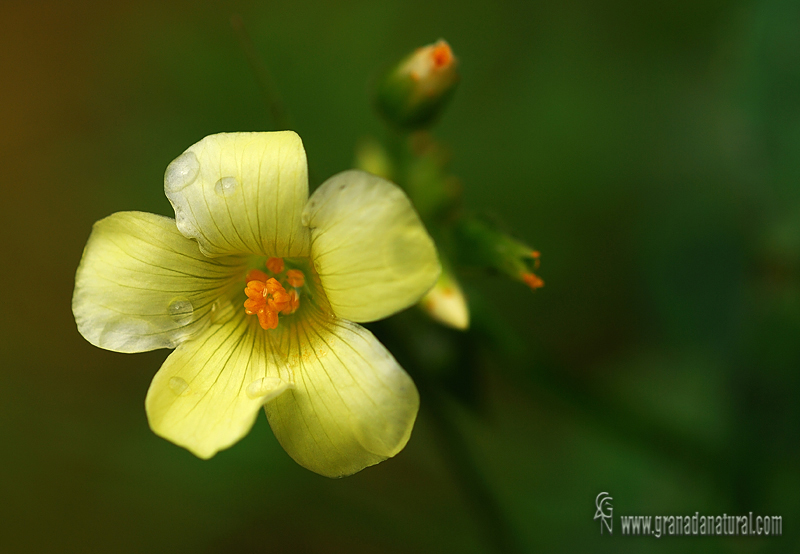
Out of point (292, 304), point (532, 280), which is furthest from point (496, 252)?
point (292, 304)

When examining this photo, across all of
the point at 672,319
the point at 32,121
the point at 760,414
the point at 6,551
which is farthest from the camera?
the point at 32,121

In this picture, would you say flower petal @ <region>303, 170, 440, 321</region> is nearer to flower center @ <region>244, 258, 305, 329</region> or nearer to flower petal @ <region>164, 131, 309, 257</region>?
flower petal @ <region>164, 131, 309, 257</region>

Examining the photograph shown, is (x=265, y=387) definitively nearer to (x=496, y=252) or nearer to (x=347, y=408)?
(x=347, y=408)

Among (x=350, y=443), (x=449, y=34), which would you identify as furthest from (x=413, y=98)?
(x=449, y=34)

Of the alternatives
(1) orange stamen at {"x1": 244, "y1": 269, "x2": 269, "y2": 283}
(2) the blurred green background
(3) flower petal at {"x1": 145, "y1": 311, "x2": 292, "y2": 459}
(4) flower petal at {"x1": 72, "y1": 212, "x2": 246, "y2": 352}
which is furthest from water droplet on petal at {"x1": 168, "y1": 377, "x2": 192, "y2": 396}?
(2) the blurred green background

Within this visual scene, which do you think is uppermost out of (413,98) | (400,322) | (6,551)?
(413,98)

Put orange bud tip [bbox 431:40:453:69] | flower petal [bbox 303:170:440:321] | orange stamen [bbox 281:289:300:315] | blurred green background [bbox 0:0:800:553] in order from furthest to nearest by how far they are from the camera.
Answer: blurred green background [bbox 0:0:800:553] → orange bud tip [bbox 431:40:453:69] → orange stamen [bbox 281:289:300:315] → flower petal [bbox 303:170:440:321]

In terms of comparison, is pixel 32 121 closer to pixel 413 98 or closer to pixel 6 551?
pixel 6 551

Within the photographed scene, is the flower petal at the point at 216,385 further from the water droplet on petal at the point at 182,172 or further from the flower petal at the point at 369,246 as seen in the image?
the water droplet on petal at the point at 182,172
